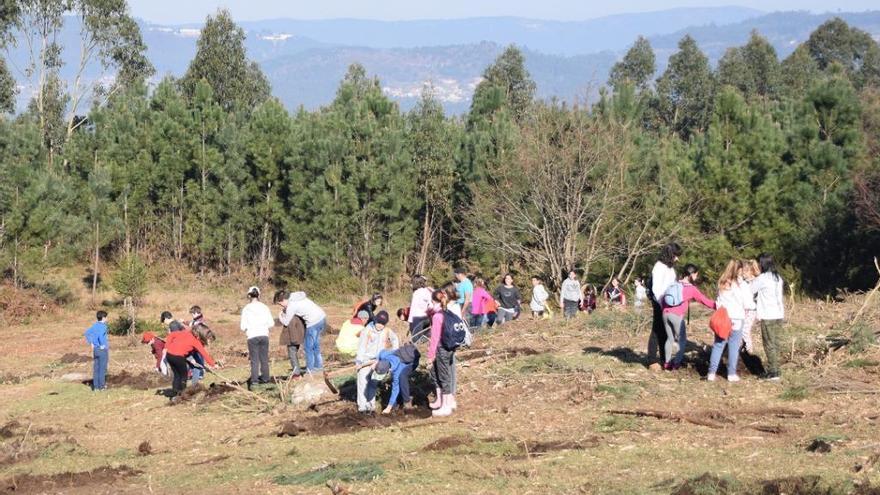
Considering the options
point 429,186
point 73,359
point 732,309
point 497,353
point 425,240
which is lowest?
point 425,240

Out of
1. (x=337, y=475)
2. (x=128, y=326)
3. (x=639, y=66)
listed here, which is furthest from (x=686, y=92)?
(x=337, y=475)

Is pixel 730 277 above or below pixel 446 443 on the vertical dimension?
above

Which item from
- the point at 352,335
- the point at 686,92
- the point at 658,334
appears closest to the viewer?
the point at 658,334

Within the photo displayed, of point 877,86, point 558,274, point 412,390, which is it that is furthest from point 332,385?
point 877,86

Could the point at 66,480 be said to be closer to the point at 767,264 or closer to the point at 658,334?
the point at 658,334

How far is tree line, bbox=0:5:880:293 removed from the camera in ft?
111

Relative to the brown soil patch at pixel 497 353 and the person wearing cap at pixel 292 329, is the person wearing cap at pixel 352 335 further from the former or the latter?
the brown soil patch at pixel 497 353

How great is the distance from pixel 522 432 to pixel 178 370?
268 inches

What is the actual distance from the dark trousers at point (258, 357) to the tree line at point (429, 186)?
16.5 meters

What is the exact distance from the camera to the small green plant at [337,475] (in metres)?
11.2

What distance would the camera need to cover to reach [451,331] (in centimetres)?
1366

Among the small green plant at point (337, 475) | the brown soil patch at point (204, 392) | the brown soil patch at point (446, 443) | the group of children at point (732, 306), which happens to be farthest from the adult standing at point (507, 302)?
the small green plant at point (337, 475)

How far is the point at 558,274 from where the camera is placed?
33.5 meters

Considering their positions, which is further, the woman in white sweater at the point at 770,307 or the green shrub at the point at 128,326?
the green shrub at the point at 128,326
